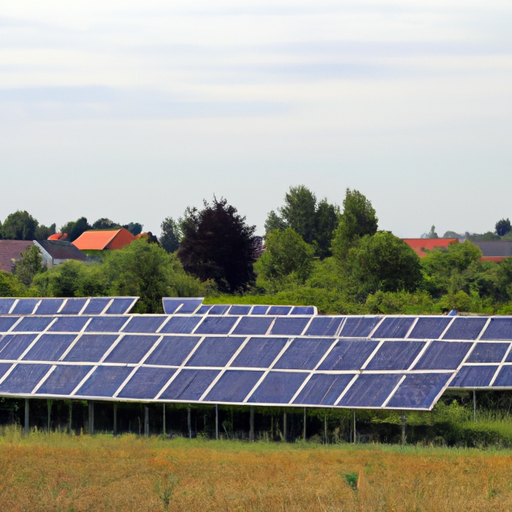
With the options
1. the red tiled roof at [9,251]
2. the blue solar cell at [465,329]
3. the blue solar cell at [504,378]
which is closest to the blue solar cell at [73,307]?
the blue solar cell at [465,329]

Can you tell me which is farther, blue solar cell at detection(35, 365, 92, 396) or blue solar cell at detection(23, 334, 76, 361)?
blue solar cell at detection(23, 334, 76, 361)

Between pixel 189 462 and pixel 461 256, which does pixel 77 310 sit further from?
pixel 461 256

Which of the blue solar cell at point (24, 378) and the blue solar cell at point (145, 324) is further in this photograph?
the blue solar cell at point (145, 324)

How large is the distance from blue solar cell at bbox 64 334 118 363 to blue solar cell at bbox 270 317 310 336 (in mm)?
6449

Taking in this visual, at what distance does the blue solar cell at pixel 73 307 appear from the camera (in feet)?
126

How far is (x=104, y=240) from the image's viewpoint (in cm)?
19088

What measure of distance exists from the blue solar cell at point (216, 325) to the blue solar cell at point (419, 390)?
7820 mm

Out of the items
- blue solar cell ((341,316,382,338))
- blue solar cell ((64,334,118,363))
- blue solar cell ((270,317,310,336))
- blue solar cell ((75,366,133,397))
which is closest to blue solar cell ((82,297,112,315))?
blue solar cell ((64,334,118,363))

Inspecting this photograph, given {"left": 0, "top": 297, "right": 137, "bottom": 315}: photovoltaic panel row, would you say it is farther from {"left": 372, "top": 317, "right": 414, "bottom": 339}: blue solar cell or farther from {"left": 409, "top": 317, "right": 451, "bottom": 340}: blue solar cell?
{"left": 409, "top": 317, "right": 451, "bottom": 340}: blue solar cell

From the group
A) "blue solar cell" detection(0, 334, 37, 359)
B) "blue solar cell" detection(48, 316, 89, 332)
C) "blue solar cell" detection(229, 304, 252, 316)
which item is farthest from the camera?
"blue solar cell" detection(229, 304, 252, 316)

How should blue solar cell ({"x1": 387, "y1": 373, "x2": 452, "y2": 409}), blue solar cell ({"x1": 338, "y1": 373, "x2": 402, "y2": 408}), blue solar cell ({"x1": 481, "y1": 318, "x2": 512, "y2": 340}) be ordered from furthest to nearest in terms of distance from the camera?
1. blue solar cell ({"x1": 481, "y1": 318, "x2": 512, "y2": 340})
2. blue solar cell ({"x1": 338, "y1": 373, "x2": 402, "y2": 408})
3. blue solar cell ({"x1": 387, "y1": 373, "x2": 452, "y2": 409})

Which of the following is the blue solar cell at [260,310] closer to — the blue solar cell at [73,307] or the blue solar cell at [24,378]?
the blue solar cell at [73,307]

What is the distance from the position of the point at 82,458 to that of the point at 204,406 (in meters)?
6.47

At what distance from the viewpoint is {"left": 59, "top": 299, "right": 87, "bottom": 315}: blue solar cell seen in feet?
126
